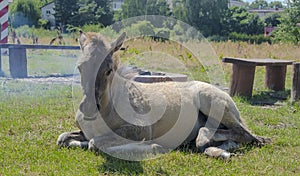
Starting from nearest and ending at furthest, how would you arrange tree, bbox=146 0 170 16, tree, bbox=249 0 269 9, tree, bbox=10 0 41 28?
tree, bbox=146 0 170 16, tree, bbox=10 0 41 28, tree, bbox=249 0 269 9

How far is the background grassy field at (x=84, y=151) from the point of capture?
407cm

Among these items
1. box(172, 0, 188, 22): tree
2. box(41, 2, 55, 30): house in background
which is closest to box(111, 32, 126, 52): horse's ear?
box(41, 2, 55, 30): house in background

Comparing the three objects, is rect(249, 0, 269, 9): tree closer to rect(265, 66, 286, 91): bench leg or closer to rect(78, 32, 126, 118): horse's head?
rect(265, 66, 286, 91): bench leg

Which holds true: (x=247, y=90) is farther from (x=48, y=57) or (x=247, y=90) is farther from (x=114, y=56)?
(x=48, y=57)

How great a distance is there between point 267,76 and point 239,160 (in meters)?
6.77

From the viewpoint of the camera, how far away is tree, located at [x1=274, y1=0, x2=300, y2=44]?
3334 cm

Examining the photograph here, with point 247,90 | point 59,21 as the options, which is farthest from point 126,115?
point 59,21

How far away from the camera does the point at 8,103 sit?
7.33m

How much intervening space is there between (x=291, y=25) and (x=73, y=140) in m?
32.7

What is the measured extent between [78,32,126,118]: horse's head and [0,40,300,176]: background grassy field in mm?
674

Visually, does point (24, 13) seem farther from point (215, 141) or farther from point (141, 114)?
point (215, 141)

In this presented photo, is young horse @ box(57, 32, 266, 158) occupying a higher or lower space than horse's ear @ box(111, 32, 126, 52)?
lower

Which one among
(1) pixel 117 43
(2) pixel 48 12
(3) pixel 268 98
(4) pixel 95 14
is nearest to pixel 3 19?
(3) pixel 268 98

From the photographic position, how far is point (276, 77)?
10.7 metres
